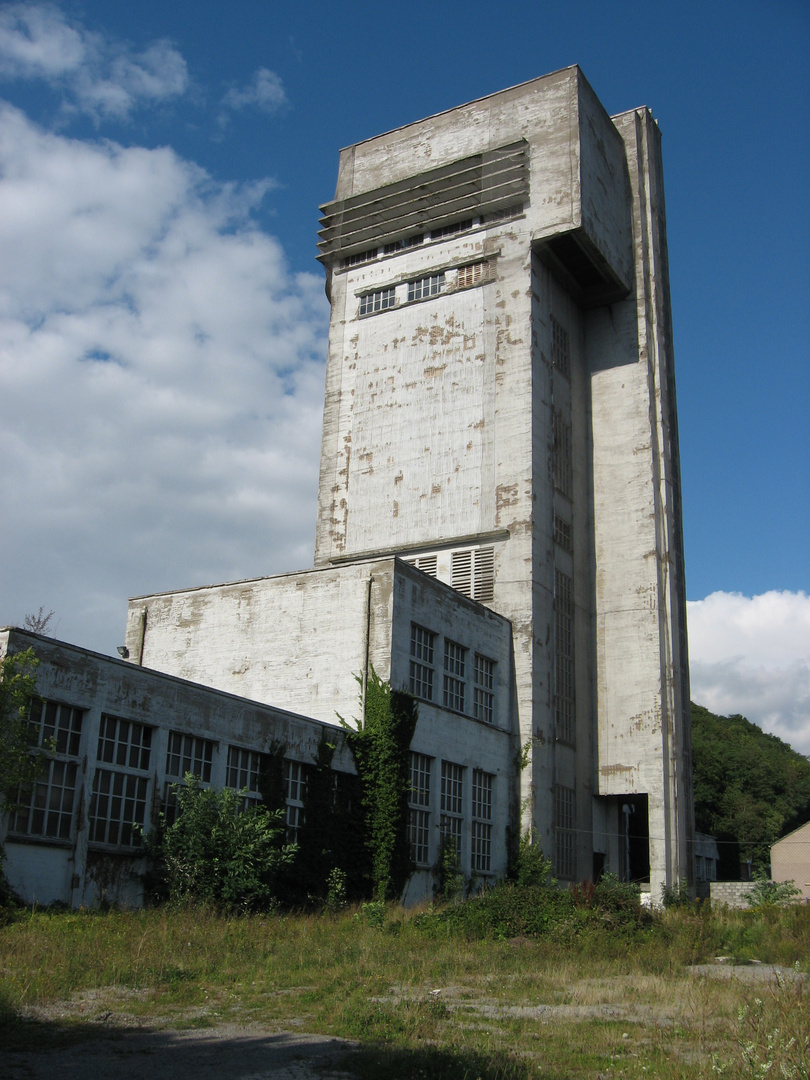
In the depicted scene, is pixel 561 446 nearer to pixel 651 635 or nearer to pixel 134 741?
pixel 651 635

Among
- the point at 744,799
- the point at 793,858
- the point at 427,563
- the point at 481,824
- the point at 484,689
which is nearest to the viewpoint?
the point at 481,824

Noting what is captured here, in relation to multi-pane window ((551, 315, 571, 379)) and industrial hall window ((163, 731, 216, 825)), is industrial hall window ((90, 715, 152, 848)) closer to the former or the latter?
industrial hall window ((163, 731, 216, 825))

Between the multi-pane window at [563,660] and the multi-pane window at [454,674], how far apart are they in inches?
193

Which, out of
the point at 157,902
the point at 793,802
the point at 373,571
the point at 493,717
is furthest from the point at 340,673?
the point at 793,802

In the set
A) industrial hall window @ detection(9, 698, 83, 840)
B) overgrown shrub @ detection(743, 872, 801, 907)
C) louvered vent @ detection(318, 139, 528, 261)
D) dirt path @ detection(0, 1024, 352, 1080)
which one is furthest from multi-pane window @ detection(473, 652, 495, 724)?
dirt path @ detection(0, 1024, 352, 1080)

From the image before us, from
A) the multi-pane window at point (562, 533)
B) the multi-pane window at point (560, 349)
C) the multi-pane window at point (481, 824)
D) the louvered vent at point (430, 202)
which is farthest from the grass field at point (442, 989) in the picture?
the louvered vent at point (430, 202)

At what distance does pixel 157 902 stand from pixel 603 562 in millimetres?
22744

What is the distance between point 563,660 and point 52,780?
20234mm

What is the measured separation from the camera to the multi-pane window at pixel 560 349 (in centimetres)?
3794

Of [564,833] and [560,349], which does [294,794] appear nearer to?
[564,833]

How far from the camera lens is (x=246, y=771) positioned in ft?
74.3

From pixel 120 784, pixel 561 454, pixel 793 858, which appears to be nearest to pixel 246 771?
pixel 120 784

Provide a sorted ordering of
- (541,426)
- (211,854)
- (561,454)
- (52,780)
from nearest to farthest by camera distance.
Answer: (52,780) → (211,854) → (541,426) → (561,454)

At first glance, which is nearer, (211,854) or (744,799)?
(211,854)
